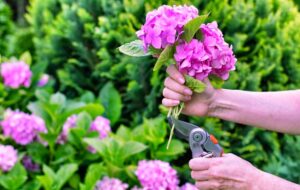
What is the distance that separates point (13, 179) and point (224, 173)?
1417 mm

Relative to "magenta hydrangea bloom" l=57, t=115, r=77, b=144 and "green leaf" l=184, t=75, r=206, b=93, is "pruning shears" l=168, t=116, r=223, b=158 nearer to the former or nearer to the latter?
"green leaf" l=184, t=75, r=206, b=93

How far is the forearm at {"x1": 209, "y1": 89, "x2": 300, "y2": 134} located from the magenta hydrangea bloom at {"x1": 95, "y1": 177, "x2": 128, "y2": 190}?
89 centimetres

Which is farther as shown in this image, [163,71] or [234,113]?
[163,71]

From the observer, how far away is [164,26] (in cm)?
197

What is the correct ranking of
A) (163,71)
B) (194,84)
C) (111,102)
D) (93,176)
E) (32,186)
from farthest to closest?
1. (111,102)
2. (163,71)
3. (32,186)
4. (93,176)
5. (194,84)

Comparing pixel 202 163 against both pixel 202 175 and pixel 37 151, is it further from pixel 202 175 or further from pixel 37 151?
pixel 37 151

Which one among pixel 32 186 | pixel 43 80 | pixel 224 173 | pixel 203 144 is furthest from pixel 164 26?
pixel 43 80

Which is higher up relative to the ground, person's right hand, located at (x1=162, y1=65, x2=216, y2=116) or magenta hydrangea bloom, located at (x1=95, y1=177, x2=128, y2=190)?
person's right hand, located at (x1=162, y1=65, x2=216, y2=116)

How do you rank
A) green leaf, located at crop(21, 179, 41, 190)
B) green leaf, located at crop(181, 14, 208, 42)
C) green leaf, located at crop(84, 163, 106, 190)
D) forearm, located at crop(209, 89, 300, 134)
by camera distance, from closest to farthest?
green leaf, located at crop(181, 14, 208, 42) → forearm, located at crop(209, 89, 300, 134) → green leaf, located at crop(84, 163, 106, 190) → green leaf, located at crop(21, 179, 41, 190)

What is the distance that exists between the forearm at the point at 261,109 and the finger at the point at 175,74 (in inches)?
10.4

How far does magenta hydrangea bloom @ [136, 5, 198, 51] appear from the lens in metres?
1.98

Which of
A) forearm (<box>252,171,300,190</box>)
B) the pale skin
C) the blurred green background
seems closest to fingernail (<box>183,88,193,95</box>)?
the pale skin

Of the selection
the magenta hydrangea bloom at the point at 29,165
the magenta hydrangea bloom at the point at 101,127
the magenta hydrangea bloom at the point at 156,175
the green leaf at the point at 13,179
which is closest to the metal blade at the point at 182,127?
the magenta hydrangea bloom at the point at 156,175

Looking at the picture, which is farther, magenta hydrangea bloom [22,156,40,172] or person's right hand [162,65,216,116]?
magenta hydrangea bloom [22,156,40,172]
